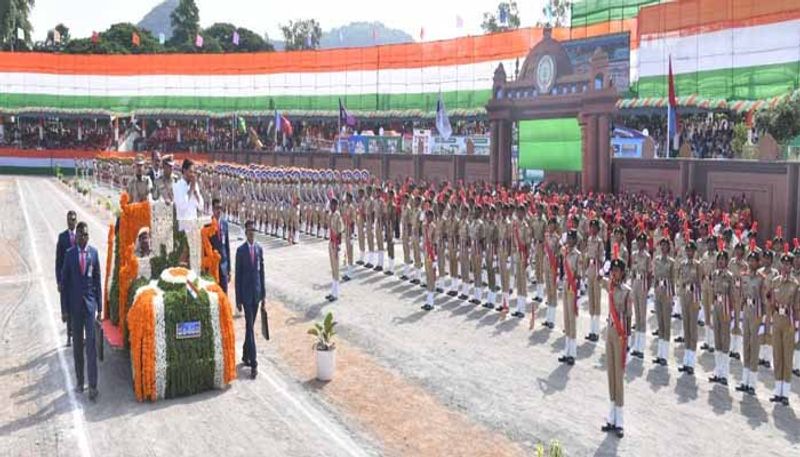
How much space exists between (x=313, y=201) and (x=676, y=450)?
1877 centimetres

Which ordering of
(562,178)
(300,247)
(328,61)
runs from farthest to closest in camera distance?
1. (328,61)
2. (562,178)
3. (300,247)

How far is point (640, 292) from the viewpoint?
39.1ft

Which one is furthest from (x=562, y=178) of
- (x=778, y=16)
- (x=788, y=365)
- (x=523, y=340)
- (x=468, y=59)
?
(x=468, y=59)

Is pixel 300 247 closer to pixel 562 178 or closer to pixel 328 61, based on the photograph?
pixel 562 178

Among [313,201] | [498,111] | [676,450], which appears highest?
[498,111]

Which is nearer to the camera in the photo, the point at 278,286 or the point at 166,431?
the point at 166,431

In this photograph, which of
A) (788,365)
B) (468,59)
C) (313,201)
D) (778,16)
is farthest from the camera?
(468,59)

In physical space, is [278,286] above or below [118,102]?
below

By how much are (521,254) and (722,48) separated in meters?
25.5

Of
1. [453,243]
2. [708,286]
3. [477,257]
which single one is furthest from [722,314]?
[453,243]

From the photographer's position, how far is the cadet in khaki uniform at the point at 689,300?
37.3 feet

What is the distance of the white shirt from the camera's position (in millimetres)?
11078

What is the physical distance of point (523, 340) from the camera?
13.0 metres

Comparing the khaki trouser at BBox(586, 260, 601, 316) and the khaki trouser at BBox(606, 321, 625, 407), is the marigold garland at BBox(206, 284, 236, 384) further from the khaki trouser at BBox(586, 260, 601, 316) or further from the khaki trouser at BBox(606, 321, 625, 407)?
the khaki trouser at BBox(586, 260, 601, 316)
